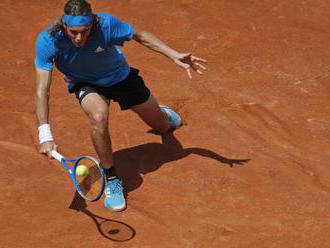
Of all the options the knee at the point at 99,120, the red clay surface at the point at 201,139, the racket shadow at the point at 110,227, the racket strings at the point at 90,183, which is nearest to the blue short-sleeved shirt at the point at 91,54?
the knee at the point at 99,120

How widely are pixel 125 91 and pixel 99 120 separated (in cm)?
58

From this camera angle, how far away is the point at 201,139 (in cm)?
741

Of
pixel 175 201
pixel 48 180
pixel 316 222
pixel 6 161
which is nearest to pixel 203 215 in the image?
pixel 175 201

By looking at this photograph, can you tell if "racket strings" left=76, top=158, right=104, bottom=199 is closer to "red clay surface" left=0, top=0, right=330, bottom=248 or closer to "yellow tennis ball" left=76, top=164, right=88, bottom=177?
"yellow tennis ball" left=76, top=164, right=88, bottom=177

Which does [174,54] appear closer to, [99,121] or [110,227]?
[99,121]

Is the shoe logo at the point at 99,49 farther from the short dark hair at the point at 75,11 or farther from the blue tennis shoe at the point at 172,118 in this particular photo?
the blue tennis shoe at the point at 172,118

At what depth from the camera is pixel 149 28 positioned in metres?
9.88

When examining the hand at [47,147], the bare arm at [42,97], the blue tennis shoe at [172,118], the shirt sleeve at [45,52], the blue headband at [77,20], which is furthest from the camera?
the blue tennis shoe at [172,118]

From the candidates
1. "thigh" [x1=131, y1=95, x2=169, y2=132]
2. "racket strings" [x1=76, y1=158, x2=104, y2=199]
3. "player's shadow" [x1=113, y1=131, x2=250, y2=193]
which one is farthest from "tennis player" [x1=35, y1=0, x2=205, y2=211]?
"player's shadow" [x1=113, y1=131, x2=250, y2=193]

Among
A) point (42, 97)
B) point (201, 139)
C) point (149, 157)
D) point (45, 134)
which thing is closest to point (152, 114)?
point (149, 157)

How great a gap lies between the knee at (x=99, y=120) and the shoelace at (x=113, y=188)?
0.53 m

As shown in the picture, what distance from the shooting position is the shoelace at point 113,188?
6423 mm

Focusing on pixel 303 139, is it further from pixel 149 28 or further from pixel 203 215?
pixel 149 28

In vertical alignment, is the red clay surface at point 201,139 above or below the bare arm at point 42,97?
below
